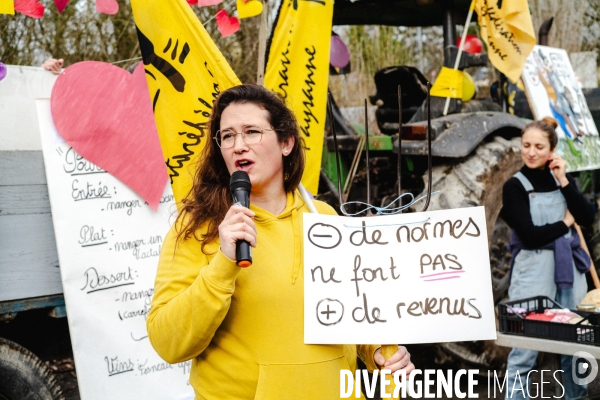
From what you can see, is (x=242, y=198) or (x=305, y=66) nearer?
(x=242, y=198)

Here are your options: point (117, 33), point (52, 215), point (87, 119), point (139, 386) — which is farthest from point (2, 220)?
point (117, 33)

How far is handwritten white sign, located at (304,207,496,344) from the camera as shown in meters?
1.88

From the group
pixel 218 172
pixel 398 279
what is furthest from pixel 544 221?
pixel 218 172

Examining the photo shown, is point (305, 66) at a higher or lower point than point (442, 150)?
higher

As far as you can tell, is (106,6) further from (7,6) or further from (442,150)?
(442,150)

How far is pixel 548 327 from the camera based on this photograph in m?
3.47

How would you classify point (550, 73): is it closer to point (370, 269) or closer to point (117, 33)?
point (117, 33)

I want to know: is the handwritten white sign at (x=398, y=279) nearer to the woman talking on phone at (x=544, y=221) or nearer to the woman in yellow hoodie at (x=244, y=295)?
the woman in yellow hoodie at (x=244, y=295)

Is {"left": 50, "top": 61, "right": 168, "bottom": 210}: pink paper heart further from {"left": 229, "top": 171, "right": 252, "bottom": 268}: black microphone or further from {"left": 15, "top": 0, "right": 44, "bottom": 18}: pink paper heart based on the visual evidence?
{"left": 229, "top": 171, "right": 252, "bottom": 268}: black microphone

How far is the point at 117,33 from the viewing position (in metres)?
7.20

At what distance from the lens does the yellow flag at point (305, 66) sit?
4039 mm

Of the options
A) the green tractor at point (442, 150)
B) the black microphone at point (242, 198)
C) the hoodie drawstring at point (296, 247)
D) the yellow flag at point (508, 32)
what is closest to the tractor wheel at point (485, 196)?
the green tractor at point (442, 150)

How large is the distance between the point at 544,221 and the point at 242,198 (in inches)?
116

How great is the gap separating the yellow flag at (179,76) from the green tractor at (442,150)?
1.62 metres
